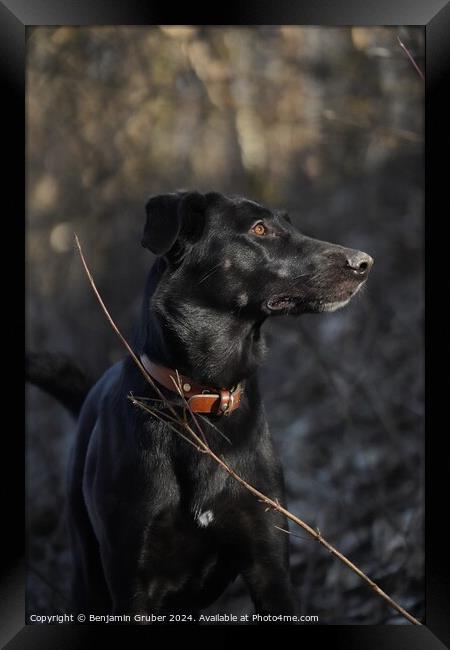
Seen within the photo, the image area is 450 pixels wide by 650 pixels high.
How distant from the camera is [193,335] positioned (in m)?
3.58

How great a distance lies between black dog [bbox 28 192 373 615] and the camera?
3.37 m

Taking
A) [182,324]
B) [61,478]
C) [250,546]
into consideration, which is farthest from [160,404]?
[61,478]

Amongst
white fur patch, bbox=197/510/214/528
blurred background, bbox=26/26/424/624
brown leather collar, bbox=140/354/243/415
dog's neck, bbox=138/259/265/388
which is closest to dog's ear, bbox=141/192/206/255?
dog's neck, bbox=138/259/265/388

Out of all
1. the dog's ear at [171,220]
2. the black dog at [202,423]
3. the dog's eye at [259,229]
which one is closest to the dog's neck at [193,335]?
the black dog at [202,423]

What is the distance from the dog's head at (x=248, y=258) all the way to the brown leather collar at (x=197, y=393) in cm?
36

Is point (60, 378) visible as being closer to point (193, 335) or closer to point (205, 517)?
point (193, 335)

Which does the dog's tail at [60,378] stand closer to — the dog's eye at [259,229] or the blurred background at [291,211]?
the blurred background at [291,211]

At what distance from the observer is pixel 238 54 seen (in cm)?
431

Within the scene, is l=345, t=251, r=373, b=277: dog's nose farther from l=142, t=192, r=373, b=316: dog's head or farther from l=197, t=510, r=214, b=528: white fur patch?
l=197, t=510, r=214, b=528: white fur patch

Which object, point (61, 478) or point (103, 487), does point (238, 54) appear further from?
Answer: point (61, 478)

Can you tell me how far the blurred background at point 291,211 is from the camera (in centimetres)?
408

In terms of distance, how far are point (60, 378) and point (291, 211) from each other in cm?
226

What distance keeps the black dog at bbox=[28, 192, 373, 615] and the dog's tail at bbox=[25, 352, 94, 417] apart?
610mm

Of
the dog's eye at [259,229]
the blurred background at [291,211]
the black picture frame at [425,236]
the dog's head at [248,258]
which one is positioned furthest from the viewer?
the blurred background at [291,211]
